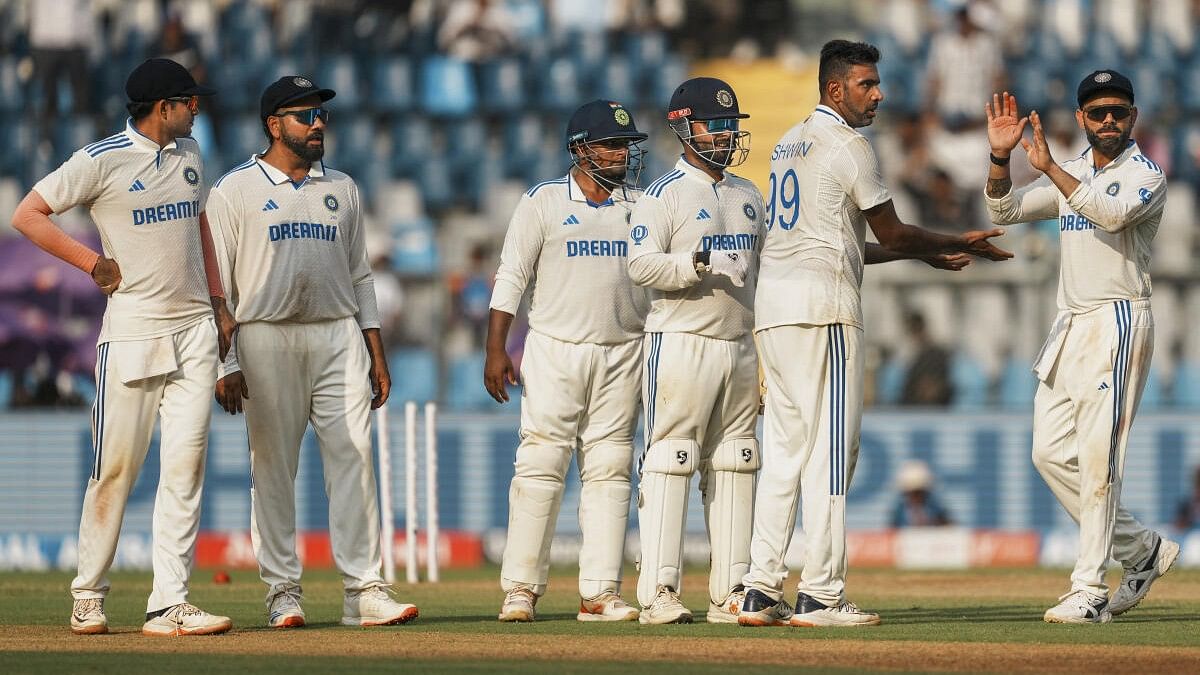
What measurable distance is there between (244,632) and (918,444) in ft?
28.1

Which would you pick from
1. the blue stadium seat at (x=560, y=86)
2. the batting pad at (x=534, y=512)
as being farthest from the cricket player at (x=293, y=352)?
the blue stadium seat at (x=560, y=86)

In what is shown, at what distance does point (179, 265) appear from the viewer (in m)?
8.13

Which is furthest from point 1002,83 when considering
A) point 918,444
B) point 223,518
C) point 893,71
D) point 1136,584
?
point 1136,584

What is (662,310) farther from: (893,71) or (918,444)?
(893,71)

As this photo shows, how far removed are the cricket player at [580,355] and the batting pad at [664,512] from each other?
0.30 meters

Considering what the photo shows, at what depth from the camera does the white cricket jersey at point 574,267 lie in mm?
8977

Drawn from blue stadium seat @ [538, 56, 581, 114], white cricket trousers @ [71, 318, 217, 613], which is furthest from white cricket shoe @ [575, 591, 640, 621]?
blue stadium seat @ [538, 56, 581, 114]

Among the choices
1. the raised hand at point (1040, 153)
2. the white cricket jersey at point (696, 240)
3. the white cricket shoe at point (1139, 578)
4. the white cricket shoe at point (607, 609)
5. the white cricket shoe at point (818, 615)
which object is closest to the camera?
the white cricket shoe at point (818, 615)

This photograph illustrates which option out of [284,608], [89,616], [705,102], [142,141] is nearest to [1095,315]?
[705,102]

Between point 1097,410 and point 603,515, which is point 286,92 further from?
point 1097,410

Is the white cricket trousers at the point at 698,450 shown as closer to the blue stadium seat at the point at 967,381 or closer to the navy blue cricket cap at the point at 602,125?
the navy blue cricket cap at the point at 602,125

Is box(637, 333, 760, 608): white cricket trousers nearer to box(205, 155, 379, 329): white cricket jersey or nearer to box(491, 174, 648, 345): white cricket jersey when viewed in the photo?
box(491, 174, 648, 345): white cricket jersey

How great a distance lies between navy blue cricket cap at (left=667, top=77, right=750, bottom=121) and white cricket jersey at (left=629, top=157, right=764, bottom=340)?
261mm

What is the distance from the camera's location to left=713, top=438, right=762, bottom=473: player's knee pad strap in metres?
Answer: 8.70
